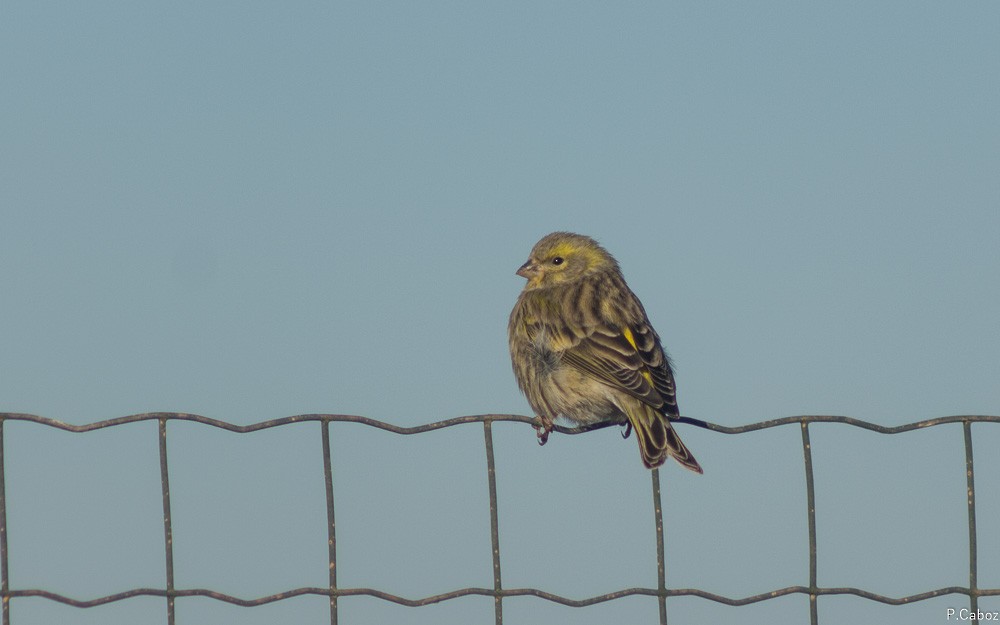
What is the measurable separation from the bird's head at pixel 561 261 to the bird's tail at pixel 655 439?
2486 mm

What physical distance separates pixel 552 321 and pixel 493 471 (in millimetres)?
3799

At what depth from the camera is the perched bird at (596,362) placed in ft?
27.5

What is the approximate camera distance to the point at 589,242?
1128cm

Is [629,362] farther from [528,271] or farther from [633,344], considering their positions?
[528,271]

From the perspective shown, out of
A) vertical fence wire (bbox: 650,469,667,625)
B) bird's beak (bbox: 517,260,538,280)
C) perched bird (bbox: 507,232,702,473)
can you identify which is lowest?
vertical fence wire (bbox: 650,469,667,625)

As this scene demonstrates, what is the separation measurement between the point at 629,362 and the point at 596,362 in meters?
0.27

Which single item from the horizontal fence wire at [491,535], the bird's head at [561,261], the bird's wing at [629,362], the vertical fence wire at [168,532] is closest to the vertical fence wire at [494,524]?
the horizontal fence wire at [491,535]

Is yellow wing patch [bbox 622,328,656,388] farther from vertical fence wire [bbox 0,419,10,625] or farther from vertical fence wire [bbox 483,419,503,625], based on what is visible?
vertical fence wire [bbox 0,419,10,625]

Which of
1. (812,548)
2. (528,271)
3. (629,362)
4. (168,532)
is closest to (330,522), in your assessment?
(168,532)

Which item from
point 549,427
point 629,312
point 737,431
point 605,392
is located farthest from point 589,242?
point 737,431

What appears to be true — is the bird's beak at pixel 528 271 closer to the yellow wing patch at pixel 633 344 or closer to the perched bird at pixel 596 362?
the perched bird at pixel 596 362

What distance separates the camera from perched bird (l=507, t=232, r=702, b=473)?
839cm

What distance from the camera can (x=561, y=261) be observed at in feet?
36.1

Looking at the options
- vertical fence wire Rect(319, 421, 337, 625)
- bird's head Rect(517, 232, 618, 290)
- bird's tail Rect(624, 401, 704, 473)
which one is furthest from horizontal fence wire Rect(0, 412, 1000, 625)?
bird's head Rect(517, 232, 618, 290)
